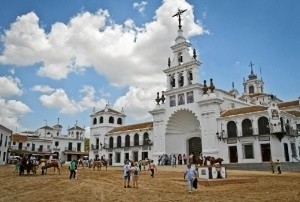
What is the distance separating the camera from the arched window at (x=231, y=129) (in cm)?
3769

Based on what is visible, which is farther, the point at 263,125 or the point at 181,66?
the point at 181,66

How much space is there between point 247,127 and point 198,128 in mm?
7433

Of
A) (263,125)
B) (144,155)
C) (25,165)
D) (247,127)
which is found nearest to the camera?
(25,165)

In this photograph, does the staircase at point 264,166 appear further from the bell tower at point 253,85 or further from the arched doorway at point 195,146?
the bell tower at point 253,85

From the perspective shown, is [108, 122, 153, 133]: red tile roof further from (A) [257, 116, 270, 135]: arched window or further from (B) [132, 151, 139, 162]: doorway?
(A) [257, 116, 270, 135]: arched window

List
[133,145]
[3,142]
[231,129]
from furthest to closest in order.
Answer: [133,145] < [3,142] < [231,129]

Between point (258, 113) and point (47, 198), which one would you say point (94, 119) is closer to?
point (258, 113)

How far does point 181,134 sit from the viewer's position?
1740 inches

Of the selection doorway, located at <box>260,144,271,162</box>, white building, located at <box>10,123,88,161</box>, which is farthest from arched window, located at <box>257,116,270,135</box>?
white building, located at <box>10,123,88,161</box>

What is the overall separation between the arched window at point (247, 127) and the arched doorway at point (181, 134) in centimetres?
750

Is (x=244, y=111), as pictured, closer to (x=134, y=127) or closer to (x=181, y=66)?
(x=181, y=66)

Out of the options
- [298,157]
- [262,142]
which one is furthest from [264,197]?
[298,157]

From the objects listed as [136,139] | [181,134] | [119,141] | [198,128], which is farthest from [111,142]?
[198,128]

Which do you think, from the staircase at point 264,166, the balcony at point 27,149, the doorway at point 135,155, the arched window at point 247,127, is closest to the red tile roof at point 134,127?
the doorway at point 135,155
